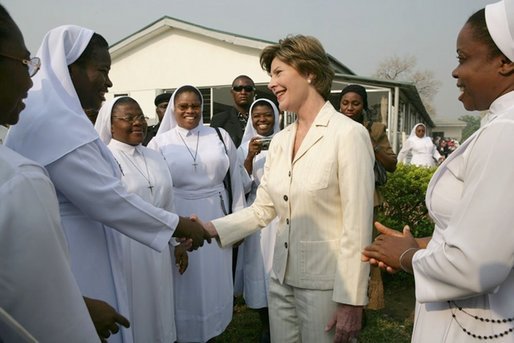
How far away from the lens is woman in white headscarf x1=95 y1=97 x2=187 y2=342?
376 cm

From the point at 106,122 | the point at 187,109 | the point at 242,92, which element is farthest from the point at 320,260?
the point at 242,92

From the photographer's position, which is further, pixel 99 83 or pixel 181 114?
pixel 181 114

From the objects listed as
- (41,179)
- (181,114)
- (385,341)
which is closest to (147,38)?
(181,114)

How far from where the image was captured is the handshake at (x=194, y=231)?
9.82ft

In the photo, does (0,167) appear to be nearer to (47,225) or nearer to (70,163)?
(47,225)

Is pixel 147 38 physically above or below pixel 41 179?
above

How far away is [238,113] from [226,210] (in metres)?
2.09

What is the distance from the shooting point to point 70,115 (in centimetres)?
245

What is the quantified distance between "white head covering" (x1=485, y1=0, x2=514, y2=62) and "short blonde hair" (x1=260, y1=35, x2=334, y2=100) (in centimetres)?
119

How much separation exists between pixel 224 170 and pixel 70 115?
253cm

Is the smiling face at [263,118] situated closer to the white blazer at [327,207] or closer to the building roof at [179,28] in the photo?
the white blazer at [327,207]

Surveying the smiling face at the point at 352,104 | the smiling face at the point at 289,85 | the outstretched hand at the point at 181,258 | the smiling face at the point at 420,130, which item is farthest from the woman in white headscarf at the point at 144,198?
the smiling face at the point at 420,130

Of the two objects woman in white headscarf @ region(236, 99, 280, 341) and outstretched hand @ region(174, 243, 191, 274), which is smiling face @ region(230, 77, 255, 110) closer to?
woman in white headscarf @ region(236, 99, 280, 341)

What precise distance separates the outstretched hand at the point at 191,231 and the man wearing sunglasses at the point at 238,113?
325cm
